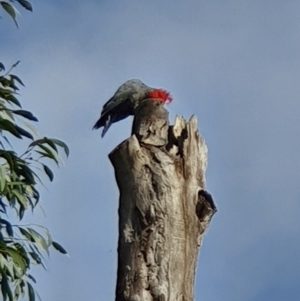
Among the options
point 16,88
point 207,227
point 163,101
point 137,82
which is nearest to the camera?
point 207,227

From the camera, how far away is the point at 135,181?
3.12 m

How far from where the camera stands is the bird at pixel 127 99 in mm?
3590

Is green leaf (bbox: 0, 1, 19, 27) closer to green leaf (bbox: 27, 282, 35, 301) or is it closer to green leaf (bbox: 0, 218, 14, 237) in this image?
green leaf (bbox: 0, 218, 14, 237)

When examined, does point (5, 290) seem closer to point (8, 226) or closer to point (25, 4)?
point (8, 226)

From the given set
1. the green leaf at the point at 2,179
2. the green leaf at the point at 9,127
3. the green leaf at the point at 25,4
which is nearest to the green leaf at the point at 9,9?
the green leaf at the point at 25,4

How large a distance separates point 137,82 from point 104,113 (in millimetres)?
318

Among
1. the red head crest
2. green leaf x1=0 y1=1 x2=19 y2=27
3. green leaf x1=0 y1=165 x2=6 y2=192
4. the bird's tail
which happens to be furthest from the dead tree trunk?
green leaf x1=0 y1=1 x2=19 y2=27

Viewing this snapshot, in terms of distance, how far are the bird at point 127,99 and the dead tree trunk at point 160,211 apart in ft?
Answer: 1.02

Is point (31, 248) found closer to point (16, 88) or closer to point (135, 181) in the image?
point (16, 88)

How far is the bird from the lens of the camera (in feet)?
11.8

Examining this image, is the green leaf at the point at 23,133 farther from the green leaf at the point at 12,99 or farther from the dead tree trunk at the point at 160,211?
the dead tree trunk at the point at 160,211

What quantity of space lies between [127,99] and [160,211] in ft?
3.06

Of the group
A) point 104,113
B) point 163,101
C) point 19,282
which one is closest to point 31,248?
point 19,282

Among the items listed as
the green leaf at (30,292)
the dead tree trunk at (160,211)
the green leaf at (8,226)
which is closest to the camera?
the dead tree trunk at (160,211)
